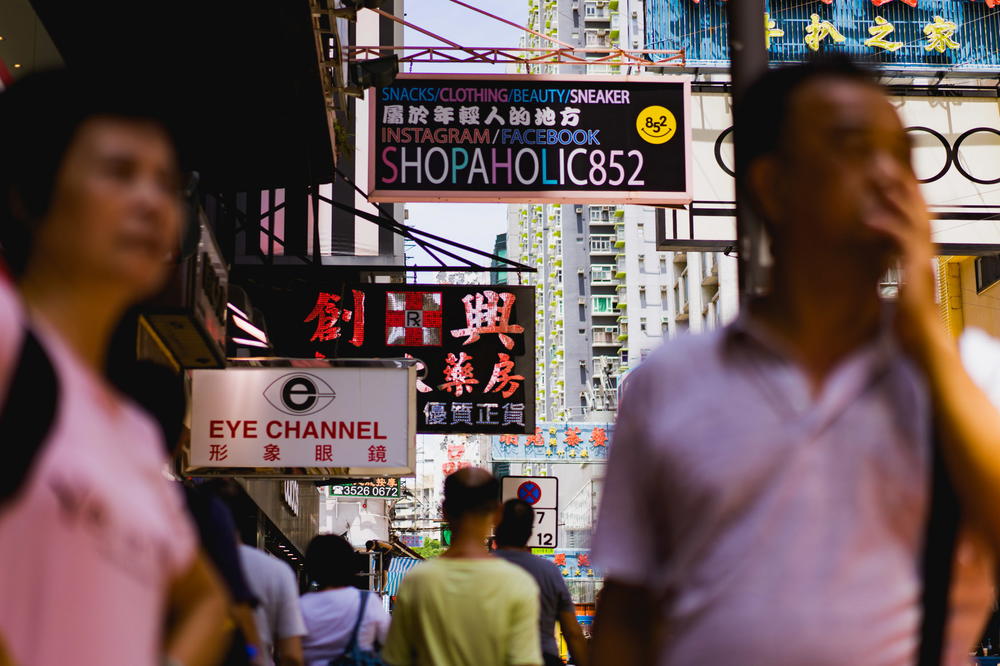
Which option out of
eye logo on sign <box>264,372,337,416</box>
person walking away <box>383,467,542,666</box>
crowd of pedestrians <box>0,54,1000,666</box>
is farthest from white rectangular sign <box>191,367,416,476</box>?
crowd of pedestrians <box>0,54,1000,666</box>

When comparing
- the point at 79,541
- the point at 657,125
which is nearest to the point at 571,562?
the point at 657,125

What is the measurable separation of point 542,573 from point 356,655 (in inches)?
52.5

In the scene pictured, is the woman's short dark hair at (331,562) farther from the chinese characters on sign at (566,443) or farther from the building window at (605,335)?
the building window at (605,335)

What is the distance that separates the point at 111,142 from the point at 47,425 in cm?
48

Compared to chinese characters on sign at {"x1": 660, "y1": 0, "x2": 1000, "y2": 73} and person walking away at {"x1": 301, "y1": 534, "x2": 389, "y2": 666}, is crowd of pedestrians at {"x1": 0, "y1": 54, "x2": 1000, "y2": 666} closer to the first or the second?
person walking away at {"x1": 301, "y1": 534, "x2": 389, "y2": 666}

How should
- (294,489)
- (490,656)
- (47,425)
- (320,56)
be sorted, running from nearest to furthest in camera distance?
1. (47,425)
2. (490,656)
3. (320,56)
4. (294,489)

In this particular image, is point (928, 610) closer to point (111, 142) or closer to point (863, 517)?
point (863, 517)

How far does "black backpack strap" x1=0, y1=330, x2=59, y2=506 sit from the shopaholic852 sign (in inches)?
424

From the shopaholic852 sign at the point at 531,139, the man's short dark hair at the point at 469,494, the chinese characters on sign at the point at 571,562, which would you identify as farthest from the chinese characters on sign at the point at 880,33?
the chinese characters on sign at the point at 571,562

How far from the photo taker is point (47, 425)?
1652 mm

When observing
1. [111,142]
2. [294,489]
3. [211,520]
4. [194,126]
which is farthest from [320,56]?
[294,489]

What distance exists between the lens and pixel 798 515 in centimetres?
198

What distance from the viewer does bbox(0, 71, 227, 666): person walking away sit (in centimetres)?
165

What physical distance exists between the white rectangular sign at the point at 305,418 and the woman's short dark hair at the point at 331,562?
4924 millimetres
